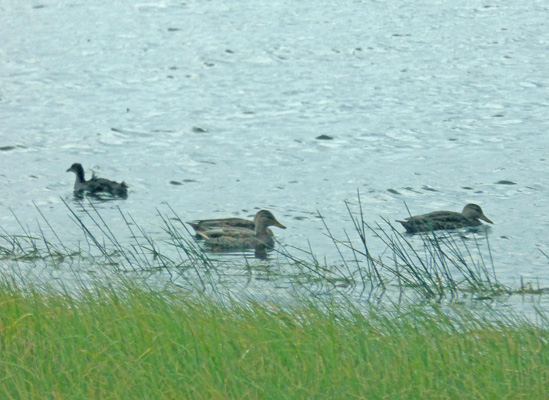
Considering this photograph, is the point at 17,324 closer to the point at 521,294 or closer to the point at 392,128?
the point at 521,294

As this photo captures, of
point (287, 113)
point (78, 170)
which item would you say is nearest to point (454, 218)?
point (78, 170)

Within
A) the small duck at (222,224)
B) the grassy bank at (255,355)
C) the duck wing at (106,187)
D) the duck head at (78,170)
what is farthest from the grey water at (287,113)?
the grassy bank at (255,355)

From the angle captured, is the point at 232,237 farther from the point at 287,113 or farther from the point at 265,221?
the point at 287,113

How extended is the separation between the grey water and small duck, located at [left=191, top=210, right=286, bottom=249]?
234 mm

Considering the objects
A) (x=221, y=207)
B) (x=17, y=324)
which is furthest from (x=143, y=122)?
(x=17, y=324)

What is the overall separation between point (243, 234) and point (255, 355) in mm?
5192

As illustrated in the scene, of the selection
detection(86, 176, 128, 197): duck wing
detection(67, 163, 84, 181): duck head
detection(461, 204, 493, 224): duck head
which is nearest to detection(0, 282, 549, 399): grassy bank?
detection(461, 204, 493, 224): duck head

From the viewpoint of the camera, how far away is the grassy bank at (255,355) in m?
4.98

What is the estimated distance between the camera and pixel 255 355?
17.6ft

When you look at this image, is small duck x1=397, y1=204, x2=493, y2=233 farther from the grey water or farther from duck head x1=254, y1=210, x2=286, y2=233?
duck head x1=254, y1=210, x2=286, y2=233

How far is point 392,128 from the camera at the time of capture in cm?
1584

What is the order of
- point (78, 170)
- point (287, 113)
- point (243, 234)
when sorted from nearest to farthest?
point (243, 234) < point (78, 170) < point (287, 113)

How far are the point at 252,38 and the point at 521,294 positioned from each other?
15707mm

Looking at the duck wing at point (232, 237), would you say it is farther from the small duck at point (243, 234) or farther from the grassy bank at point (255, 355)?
the grassy bank at point (255, 355)
